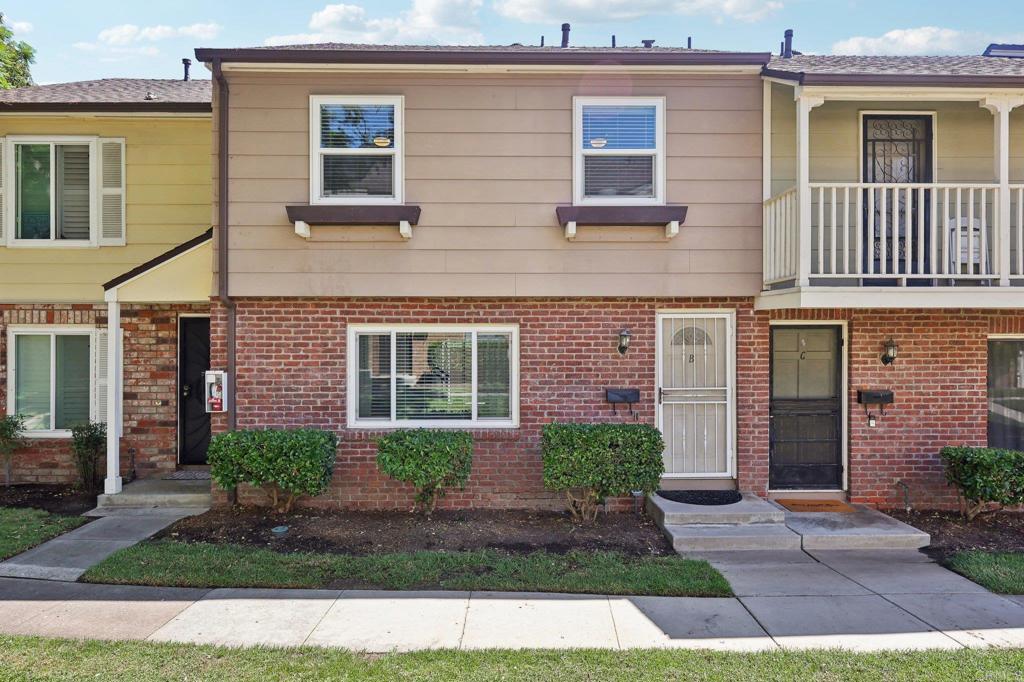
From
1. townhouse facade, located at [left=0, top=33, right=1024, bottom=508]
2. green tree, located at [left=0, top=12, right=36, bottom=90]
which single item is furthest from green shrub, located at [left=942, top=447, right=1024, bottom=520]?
green tree, located at [left=0, top=12, right=36, bottom=90]

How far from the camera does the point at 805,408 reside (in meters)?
7.41

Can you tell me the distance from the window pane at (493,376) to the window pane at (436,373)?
12cm

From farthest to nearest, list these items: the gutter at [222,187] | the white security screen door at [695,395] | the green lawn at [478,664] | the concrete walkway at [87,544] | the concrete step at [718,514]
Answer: the white security screen door at [695,395] → the gutter at [222,187] → the concrete step at [718,514] → the concrete walkway at [87,544] → the green lawn at [478,664]

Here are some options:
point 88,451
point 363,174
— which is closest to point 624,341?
point 363,174

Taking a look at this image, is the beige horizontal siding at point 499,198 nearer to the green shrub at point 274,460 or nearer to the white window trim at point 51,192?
the green shrub at point 274,460

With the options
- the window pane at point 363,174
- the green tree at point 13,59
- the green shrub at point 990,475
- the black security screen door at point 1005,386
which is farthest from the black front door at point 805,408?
the green tree at point 13,59

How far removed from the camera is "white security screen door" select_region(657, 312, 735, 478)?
23.8ft

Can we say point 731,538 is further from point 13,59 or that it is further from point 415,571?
point 13,59

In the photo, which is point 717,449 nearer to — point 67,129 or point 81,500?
point 81,500

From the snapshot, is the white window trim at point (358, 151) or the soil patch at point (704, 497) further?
the white window trim at point (358, 151)

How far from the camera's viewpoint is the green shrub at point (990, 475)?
6.43 meters

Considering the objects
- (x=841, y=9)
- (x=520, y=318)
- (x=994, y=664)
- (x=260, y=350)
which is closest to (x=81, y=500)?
(x=260, y=350)

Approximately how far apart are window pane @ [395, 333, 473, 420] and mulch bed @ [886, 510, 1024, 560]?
5.05m

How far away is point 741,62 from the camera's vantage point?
688cm
